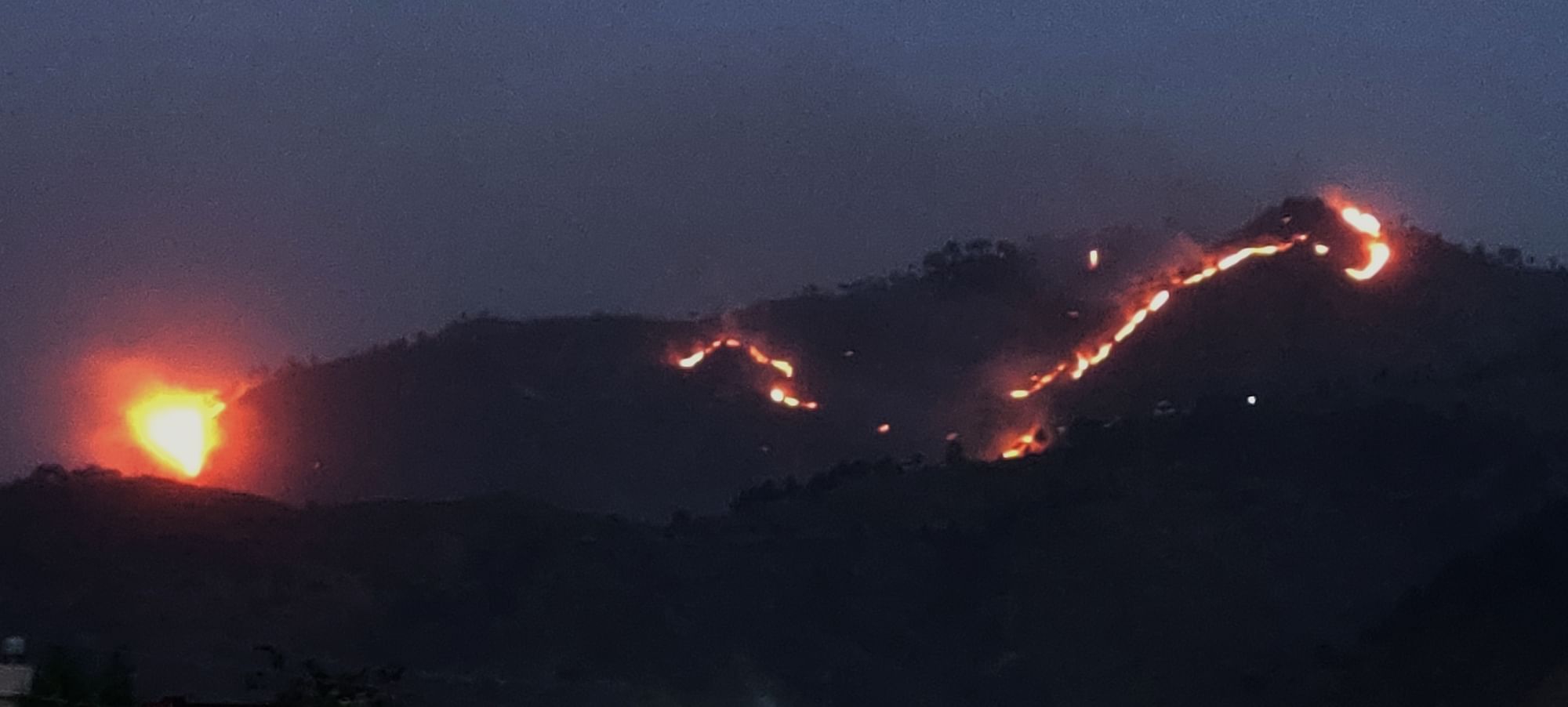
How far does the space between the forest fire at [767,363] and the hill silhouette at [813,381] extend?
0.39 metres

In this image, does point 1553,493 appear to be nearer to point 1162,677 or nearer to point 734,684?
point 1162,677

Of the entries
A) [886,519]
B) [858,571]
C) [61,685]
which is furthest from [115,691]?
[886,519]

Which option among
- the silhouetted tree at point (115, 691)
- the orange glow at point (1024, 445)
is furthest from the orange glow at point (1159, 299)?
the silhouetted tree at point (115, 691)

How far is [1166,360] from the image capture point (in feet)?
184

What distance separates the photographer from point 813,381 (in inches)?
2322

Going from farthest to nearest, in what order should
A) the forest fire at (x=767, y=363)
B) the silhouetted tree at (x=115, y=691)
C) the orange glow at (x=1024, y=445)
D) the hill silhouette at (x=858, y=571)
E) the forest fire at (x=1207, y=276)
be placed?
the forest fire at (x=1207, y=276)
the forest fire at (x=767, y=363)
the orange glow at (x=1024, y=445)
the hill silhouette at (x=858, y=571)
the silhouetted tree at (x=115, y=691)

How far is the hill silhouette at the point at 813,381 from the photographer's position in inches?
2044

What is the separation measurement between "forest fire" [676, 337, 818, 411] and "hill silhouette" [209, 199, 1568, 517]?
0.39m

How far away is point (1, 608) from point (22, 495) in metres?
5.24

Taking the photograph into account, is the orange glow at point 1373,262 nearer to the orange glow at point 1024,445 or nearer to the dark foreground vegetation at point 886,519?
the dark foreground vegetation at point 886,519

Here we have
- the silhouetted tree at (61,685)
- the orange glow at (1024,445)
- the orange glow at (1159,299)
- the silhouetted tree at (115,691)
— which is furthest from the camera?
the orange glow at (1159,299)

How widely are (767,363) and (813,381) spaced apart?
1427 millimetres

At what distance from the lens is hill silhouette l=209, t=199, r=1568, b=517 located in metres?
51.9

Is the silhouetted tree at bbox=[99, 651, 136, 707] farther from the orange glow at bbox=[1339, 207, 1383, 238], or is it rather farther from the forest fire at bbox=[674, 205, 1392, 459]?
the orange glow at bbox=[1339, 207, 1383, 238]
